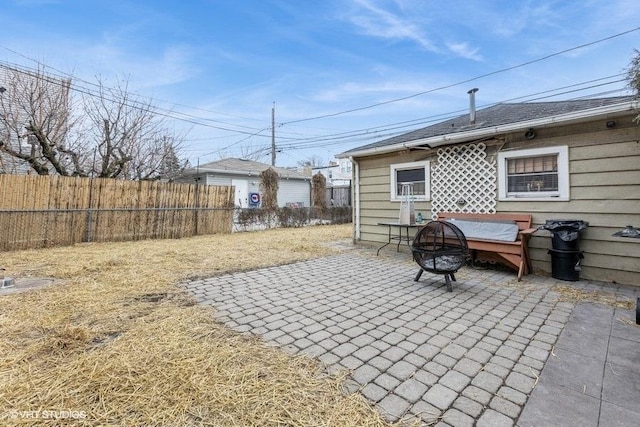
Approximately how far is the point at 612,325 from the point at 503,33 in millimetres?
9376

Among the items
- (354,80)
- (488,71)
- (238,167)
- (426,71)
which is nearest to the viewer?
(488,71)

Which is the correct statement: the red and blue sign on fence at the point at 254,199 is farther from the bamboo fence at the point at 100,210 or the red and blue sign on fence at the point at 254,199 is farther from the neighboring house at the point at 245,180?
the bamboo fence at the point at 100,210

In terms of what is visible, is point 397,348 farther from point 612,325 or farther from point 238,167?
point 238,167

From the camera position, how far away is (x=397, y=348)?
232 centimetres

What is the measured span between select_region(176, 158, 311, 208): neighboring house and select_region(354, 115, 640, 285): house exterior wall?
13382 mm

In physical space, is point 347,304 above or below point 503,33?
below

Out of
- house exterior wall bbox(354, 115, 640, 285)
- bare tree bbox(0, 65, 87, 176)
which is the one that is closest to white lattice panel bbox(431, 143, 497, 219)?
house exterior wall bbox(354, 115, 640, 285)

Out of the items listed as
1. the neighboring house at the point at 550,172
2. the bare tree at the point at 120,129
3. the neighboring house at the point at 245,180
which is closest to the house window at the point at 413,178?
the neighboring house at the point at 550,172

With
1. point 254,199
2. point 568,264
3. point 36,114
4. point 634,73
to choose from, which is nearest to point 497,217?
point 568,264

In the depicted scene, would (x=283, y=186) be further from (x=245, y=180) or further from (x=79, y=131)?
(x=79, y=131)

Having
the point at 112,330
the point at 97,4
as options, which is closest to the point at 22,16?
the point at 97,4

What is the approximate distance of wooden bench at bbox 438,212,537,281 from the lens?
14.7 ft

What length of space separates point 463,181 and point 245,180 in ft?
43.6

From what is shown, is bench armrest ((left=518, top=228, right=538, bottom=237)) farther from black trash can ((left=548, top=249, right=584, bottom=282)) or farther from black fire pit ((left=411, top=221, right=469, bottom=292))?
black fire pit ((left=411, top=221, right=469, bottom=292))
